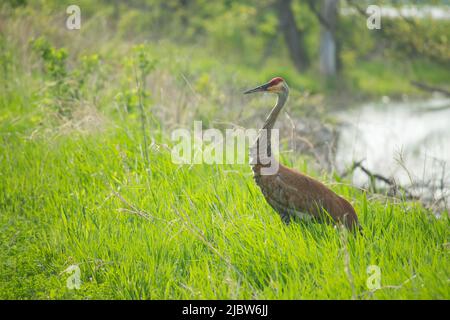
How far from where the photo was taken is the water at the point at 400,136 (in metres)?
8.12

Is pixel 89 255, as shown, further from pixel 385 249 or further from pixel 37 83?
pixel 37 83

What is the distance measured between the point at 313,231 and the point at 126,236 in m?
1.31

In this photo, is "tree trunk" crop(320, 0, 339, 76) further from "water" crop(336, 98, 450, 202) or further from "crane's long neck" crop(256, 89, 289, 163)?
"crane's long neck" crop(256, 89, 289, 163)

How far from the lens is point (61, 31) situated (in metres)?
9.39

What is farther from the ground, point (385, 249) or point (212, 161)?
point (212, 161)

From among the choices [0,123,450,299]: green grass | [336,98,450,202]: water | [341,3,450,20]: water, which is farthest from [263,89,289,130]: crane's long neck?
[341,3,450,20]: water

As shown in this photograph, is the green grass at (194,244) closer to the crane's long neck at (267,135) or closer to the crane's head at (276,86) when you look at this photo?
the crane's long neck at (267,135)

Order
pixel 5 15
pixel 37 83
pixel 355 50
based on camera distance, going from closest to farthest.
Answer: pixel 37 83
pixel 5 15
pixel 355 50

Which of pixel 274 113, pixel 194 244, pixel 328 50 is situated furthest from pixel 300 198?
pixel 328 50

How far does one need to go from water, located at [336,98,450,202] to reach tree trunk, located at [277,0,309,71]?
10.1 ft

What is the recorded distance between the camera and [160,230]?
391cm

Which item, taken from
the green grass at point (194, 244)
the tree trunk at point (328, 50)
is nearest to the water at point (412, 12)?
the tree trunk at point (328, 50)

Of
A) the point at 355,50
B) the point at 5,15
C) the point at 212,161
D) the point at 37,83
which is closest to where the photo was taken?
the point at 212,161

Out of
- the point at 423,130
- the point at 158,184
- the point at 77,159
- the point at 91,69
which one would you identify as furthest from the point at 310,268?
the point at 423,130
